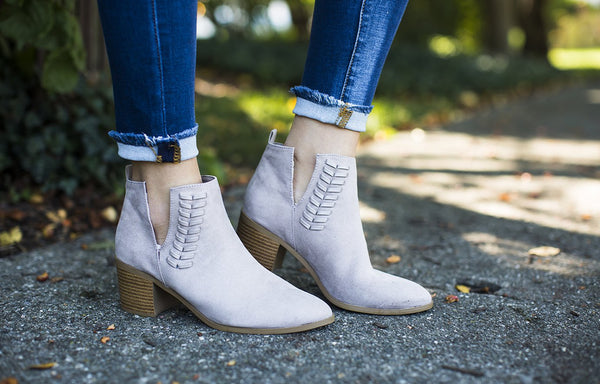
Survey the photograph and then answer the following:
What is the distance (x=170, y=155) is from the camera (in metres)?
1.16

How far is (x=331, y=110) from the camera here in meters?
1.29

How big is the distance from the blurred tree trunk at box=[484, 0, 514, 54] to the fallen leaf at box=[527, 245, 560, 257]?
1055 centimetres

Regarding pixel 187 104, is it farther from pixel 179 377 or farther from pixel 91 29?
pixel 91 29

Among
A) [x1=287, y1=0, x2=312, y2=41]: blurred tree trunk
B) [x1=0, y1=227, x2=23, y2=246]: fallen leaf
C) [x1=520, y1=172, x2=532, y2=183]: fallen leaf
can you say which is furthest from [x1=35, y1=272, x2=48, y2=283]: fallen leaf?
[x1=287, y1=0, x2=312, y2=41]: blurred tree trunk

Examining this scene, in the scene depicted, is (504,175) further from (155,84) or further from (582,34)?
(582,34)

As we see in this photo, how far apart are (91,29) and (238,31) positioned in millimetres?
8455

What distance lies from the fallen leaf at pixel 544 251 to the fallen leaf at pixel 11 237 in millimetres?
1712

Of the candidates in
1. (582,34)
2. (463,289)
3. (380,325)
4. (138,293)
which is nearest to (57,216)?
(138,293)

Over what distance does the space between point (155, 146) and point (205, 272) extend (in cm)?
30

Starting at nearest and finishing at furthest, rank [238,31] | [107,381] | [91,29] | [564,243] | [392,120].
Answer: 1. [107,381]
2. [564,243]
3. [91,29]
4. [392,120]
5. [238,31]

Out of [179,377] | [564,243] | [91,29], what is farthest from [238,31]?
[179,377]

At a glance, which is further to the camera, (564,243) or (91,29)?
(91,29)

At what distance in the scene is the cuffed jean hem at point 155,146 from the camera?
45.1 inches

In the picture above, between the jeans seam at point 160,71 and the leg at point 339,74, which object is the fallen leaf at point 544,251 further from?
the jeans seam at point 160,71
